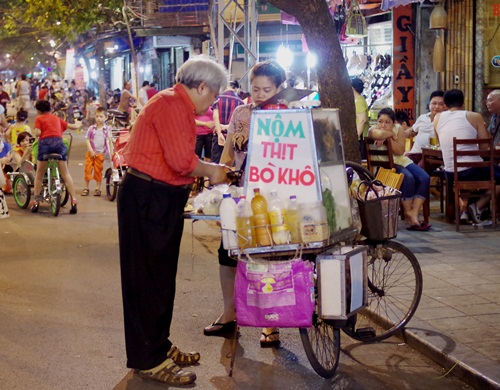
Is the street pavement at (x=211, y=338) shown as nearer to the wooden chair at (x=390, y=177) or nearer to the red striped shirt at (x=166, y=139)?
the wooden chair at (x=390, y=177)

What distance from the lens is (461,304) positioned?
7.04 metres

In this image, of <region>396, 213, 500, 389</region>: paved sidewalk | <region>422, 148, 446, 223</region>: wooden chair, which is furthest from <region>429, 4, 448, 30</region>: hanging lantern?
<region>396, 213, 500, 389</region>: paved sidewalk

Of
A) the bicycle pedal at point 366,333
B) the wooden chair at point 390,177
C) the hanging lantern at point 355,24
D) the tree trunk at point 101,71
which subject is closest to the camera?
the bicycle pedal at point 366,333

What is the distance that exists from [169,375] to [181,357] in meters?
0.35

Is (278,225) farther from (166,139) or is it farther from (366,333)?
(366,333)

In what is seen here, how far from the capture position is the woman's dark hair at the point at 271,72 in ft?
20.6

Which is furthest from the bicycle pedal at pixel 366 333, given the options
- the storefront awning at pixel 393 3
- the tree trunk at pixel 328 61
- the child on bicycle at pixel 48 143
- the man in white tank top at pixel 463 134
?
the child on bicycle at pixel 48 143

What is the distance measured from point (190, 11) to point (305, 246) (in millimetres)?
17897

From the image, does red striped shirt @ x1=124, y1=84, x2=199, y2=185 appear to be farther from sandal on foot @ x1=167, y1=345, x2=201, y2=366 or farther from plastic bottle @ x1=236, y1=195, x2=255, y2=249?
sandal on foot @ x1=167, y1=345, x2=201, y2=366

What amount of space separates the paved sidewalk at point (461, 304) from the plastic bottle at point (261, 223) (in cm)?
161

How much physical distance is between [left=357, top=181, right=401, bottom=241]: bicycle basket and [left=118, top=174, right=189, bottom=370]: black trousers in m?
1.32

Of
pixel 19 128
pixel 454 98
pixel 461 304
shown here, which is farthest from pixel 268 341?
pixel 19 128

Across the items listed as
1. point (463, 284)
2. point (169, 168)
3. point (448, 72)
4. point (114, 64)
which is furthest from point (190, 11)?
point (114, 64)

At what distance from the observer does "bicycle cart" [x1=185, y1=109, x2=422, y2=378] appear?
5.15 metres
